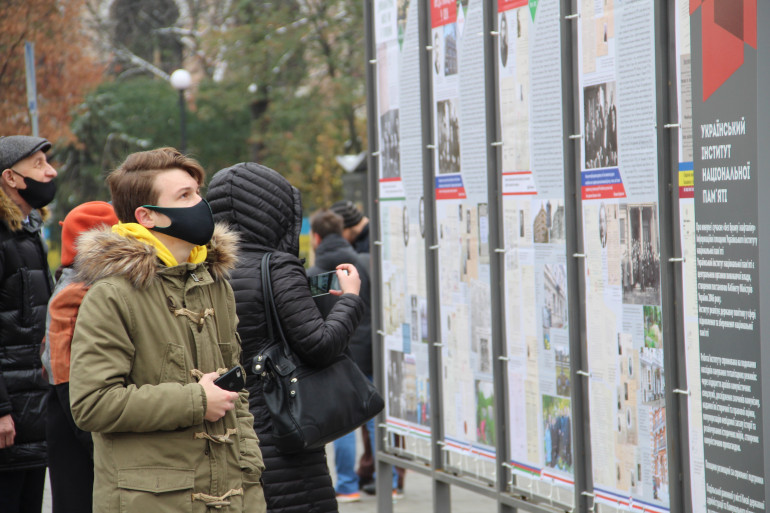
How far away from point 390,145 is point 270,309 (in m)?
2.28

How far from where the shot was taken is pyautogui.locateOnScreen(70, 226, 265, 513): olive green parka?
8.89 feet

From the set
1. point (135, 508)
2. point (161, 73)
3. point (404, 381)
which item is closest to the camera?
point (135, 508)

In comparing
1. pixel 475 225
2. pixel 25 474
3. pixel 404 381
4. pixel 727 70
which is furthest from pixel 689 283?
pixel 25 474

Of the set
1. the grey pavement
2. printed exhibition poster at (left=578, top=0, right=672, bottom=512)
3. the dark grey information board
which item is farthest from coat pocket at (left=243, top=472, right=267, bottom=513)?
the grey pavement

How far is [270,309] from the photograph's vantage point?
3.65 m

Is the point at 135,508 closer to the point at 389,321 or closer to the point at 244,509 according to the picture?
the point at 244,509

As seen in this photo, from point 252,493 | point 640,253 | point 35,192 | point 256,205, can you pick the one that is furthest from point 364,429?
point 252,493

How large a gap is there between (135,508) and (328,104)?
89.7ft

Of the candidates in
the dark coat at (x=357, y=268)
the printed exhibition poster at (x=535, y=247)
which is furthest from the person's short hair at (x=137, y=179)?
the dark coat at (x=357, y=268)

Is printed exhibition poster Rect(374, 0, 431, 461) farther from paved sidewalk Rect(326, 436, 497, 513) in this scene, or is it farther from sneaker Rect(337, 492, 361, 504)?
sneaker Rect(337, 492, 361, 504)

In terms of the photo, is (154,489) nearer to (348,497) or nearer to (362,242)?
(348,497)

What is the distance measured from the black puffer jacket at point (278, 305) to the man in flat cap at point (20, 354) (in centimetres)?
108

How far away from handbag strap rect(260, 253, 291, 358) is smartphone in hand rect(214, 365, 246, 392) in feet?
2.61

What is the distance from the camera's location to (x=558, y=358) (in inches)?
169
